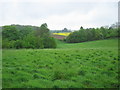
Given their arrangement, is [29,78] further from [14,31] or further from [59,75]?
[14,31]

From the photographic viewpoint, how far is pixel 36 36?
5081 centimetres

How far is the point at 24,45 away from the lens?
3738 centimetres

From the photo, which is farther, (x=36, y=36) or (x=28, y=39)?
(x=36, y=36)

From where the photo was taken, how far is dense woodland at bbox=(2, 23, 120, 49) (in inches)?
1523

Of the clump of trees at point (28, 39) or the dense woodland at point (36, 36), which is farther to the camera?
the dense woodland at point (36, 36)

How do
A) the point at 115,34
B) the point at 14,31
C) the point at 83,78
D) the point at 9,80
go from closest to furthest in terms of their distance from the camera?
the point at 9,80 → the point at 83,78 → the point at 14,31 → the point at 115,34

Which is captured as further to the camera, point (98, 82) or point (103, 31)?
point (103, 31)

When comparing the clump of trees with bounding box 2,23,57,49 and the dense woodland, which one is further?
the dense woodland

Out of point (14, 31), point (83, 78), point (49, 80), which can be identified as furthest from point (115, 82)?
point (14, 31)

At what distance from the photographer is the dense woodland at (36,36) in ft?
127

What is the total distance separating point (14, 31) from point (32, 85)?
56.2m

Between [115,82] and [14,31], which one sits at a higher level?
[14,31]

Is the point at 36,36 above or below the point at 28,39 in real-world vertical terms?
above

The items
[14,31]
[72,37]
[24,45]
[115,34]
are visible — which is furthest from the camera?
[72,37]
